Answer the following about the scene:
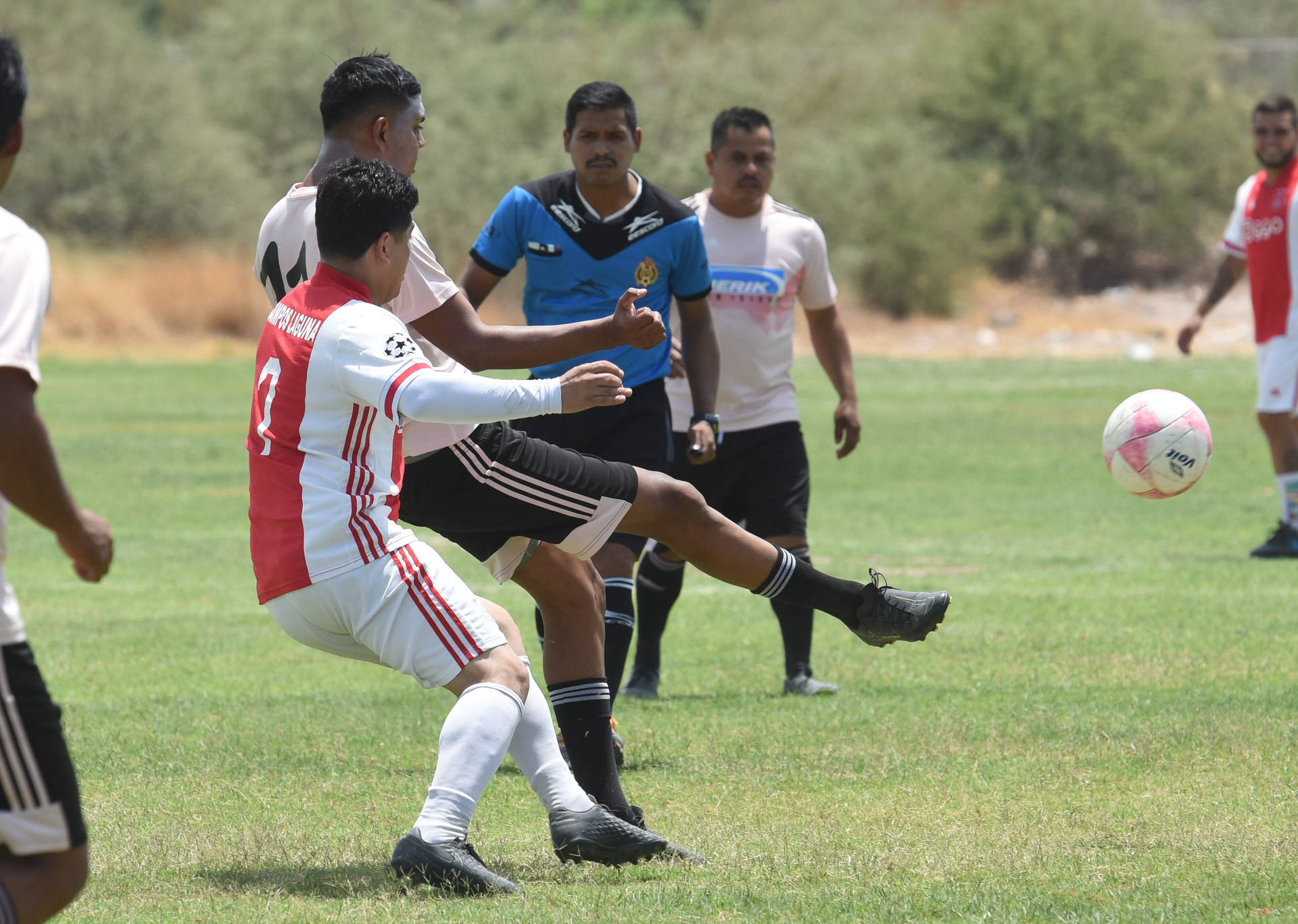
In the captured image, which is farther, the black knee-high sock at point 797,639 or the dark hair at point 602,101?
the black knee-high sock at point 797,639

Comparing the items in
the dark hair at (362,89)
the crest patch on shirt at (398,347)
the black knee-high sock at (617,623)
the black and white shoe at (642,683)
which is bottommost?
the black and white shoe at (642,683)

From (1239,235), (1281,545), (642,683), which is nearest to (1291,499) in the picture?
(1281,545)

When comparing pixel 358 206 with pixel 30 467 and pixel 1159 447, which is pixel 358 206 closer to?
pixel 30 467

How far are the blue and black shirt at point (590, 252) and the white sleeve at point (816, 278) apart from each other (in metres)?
1.45

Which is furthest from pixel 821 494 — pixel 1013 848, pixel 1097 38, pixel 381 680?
pixel 1097 38

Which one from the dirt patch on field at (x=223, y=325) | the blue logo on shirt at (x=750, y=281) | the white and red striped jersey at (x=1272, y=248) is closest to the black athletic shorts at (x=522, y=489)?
the blue logo on shirt at (x=750, y=281)

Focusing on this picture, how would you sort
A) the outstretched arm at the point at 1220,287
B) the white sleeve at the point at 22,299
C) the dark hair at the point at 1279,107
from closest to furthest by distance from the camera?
the white sleeve at the point at 22,299 < the dark hair at the point at 1279,107 < the outstretched arm at the point at 1220,287

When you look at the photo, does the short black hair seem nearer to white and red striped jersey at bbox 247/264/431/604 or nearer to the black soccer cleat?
white and red striped jersey at bbox 247/264/431/604

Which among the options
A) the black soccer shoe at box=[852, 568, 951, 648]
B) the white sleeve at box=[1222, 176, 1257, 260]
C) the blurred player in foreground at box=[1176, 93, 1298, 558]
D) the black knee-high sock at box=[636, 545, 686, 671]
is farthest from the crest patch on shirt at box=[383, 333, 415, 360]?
the white sleeve at box=[1222, 176, 1257, 260]

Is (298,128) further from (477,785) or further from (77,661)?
(477,785)

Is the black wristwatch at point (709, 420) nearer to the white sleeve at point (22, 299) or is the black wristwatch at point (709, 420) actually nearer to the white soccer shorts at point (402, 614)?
the white soccer shorts at point (402, 614)

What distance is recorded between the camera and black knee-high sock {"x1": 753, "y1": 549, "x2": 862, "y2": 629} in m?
5.14

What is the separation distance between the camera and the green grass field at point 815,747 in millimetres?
4445

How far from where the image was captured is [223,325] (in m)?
42.4
